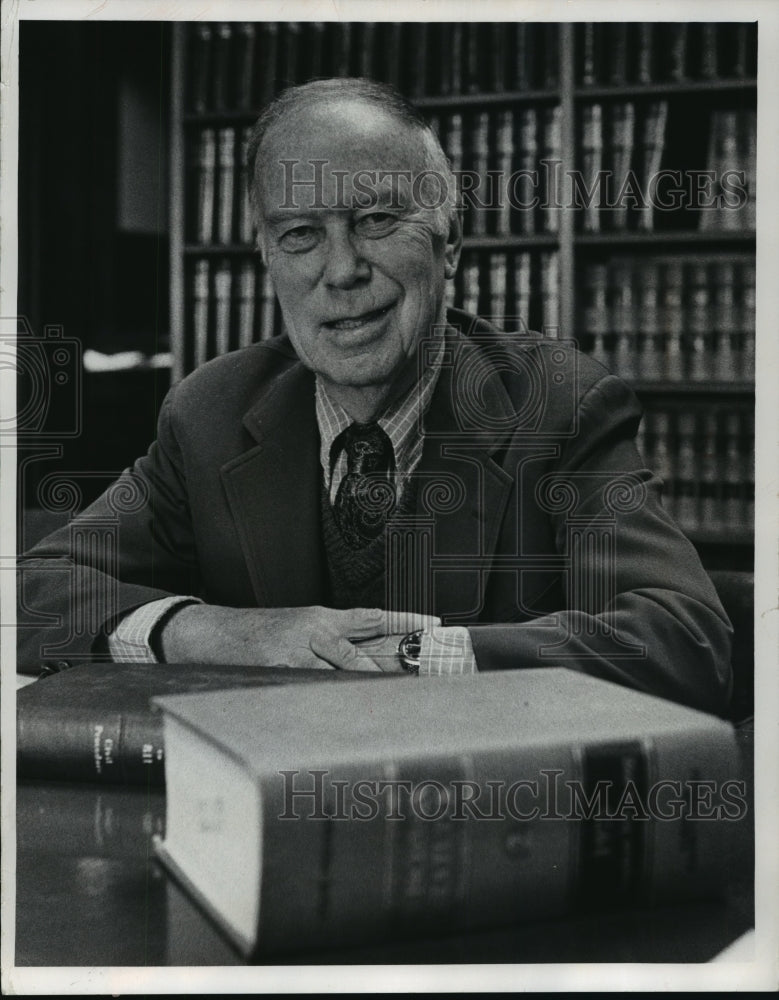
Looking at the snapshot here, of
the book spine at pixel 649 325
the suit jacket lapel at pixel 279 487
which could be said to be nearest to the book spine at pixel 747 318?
the book spine at pixel 649 325

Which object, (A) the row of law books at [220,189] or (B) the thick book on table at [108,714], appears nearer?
(B) the thick book on table at [108,714]

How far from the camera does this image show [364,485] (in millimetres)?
1331

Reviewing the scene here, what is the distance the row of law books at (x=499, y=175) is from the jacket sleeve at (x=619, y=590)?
0.23m

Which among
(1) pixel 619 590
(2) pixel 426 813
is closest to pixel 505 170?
(1) pixel 619 590

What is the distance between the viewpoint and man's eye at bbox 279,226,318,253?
129cm

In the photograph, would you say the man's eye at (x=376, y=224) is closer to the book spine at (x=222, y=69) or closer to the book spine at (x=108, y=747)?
the book spine at (x=222, y=69)

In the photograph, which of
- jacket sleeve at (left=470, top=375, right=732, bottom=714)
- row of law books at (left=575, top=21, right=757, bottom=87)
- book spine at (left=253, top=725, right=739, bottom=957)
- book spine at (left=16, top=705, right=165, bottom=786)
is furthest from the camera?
row of law books at (left=575, top=21, right=757, bottom=87)

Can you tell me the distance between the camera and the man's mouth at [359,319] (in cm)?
129

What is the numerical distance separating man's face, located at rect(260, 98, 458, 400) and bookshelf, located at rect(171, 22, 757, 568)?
1.9 inches

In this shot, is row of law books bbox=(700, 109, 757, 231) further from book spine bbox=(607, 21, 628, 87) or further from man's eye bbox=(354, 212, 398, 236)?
man's eye bbox=(354, 212, 398, 236)

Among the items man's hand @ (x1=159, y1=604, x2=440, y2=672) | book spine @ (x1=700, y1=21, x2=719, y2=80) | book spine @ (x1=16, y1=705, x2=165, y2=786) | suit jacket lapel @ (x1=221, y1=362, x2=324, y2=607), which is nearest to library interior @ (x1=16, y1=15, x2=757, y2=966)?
book spine @ (x1=700, y1=21, x2=719, y2=80)

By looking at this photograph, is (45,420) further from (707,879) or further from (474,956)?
(707,879)

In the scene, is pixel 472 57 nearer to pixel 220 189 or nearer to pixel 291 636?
pixel 220 189

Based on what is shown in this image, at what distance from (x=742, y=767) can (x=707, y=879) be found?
31 centimetres
